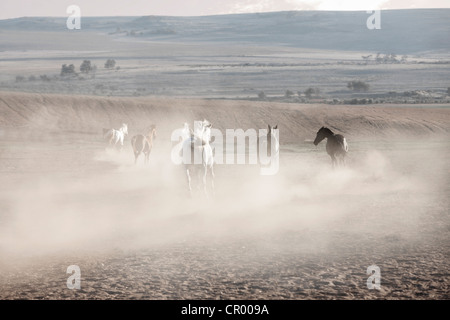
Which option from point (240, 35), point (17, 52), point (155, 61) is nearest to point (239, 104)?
point (155, 61)

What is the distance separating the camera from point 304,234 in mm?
11500

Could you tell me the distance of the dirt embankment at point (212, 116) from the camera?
126 ft

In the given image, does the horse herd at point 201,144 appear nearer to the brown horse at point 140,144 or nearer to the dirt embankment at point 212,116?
the brown horse at point 140,144

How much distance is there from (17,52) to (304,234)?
161133mm

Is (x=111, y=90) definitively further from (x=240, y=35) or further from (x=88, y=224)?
(x=240, y=35)

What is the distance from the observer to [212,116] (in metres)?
42.2

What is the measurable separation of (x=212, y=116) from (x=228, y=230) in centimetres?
3078

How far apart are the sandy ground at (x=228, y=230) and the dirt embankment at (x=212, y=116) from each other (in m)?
14.0

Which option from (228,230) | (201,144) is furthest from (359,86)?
(228,230)

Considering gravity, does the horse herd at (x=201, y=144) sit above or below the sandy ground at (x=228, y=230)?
above

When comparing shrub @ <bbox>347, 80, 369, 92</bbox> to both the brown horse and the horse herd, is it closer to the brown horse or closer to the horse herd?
the horse herd

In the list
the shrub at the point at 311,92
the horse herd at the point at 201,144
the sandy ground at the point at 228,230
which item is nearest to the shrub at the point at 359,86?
the shrub at the point at 311,92
